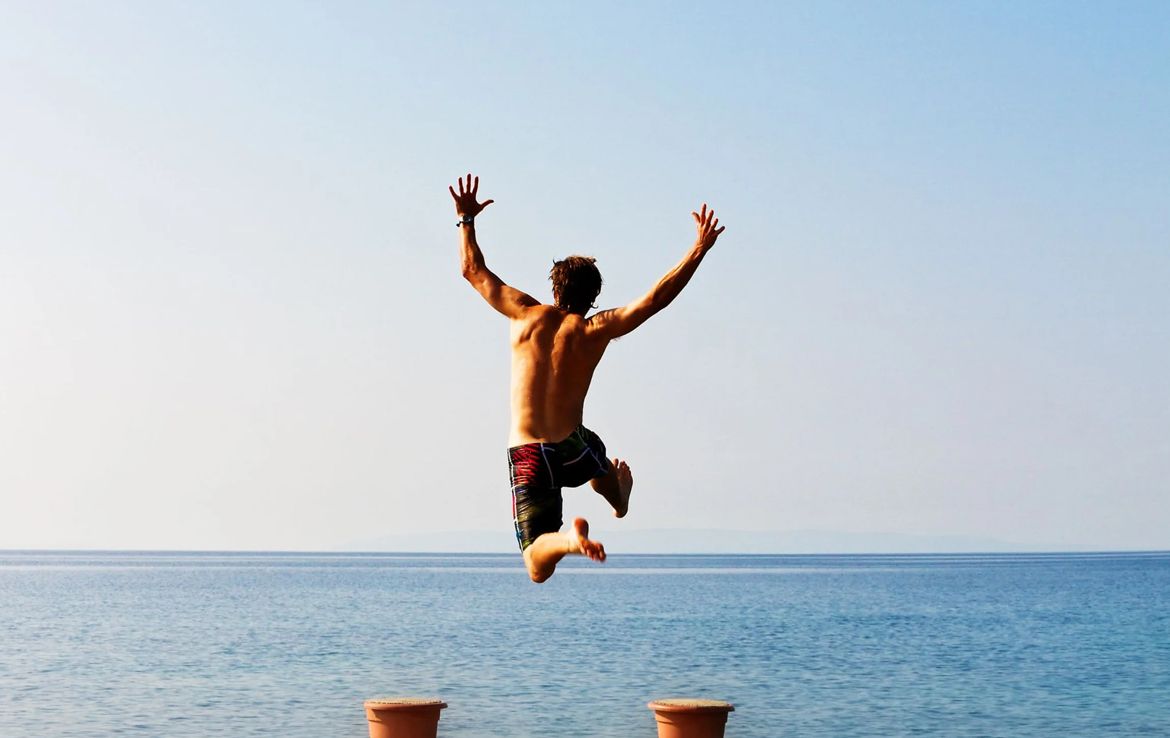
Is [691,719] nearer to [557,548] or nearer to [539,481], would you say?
[539,481]

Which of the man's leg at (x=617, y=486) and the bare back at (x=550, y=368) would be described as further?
the man's leg at (x=617, y=486)

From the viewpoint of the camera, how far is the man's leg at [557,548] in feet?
26.1

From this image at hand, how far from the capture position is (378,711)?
46.3ft

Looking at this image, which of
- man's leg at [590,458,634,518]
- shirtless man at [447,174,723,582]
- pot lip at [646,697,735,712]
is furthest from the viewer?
pot lip at [646,697,735,712]

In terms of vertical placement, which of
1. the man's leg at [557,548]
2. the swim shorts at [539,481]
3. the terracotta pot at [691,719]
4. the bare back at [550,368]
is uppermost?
the bare back at [550,368]

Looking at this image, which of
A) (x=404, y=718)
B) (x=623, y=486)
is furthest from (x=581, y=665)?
(x=623, y=486)

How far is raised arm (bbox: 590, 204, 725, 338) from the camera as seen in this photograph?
8.65 m

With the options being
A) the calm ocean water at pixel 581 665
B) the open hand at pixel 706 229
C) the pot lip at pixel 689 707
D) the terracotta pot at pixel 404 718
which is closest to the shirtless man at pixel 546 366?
the open hand at pixel 706 229

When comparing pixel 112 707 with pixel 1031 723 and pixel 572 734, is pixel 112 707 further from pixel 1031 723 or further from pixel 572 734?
pixel 1031 723

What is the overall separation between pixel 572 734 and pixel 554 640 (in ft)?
127

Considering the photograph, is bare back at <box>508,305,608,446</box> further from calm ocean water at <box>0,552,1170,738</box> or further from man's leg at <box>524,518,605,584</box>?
calm ocean water at <box>0,552,1170,738</box>

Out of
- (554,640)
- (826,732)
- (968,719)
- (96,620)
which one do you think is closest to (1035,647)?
(554,640)

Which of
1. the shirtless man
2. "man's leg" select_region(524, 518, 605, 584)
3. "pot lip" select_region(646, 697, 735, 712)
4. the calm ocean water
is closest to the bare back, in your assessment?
the shirtless man

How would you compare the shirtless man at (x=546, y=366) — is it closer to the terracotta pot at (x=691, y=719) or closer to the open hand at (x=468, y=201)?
the open hand at (x=468, y=201)
